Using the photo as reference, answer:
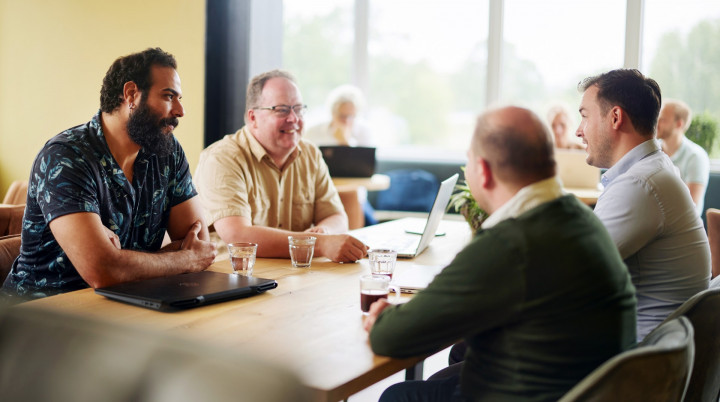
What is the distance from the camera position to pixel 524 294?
128cm

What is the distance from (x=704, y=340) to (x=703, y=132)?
4.58m

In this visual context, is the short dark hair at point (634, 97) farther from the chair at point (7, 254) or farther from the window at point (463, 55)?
the window at point (463, 55)

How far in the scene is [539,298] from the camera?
1.29 metres

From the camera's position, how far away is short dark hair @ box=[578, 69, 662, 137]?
2123 millimetres

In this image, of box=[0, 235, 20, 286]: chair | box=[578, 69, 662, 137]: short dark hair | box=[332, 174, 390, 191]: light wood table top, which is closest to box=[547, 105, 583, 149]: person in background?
box=[332, 174, 390, 191]: light wood table top

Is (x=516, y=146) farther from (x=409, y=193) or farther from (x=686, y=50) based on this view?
(x=686, y=50)

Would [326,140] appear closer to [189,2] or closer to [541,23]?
[189,2]

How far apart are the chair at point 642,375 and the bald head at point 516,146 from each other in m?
0.38

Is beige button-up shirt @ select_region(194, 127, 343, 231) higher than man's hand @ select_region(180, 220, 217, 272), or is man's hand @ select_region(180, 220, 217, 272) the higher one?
beige button-up shirt @ select_region(194, 127, 343, 231)

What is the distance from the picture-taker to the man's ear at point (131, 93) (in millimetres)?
2305

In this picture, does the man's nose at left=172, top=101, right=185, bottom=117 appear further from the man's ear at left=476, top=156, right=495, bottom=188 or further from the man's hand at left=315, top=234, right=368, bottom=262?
the man's ear at left=476, top=156, right=495, bottom=188

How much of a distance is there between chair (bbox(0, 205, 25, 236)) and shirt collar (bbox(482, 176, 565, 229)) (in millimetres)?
1938

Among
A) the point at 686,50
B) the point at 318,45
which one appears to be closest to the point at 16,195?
the point at 318,45

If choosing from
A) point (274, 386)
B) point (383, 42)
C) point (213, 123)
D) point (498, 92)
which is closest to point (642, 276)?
point (274, 386)
